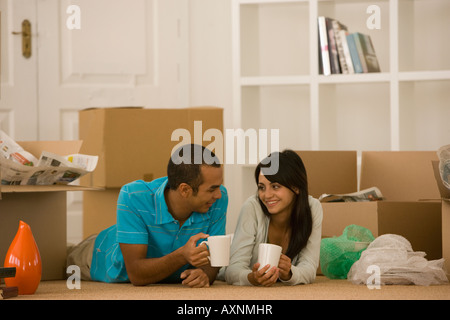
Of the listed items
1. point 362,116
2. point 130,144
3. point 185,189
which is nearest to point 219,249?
point 185,189

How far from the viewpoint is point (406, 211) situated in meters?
2.47

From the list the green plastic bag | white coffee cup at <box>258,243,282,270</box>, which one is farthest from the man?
the green plastic bag

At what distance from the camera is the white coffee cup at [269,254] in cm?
187

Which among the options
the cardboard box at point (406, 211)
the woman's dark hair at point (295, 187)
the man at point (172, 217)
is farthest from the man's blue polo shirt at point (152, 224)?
the cardboard box at point (406, 211)

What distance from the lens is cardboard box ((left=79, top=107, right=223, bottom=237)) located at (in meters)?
2.71

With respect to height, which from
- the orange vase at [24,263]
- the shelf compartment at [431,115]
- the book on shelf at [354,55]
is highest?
the book on shelf at [354,55]

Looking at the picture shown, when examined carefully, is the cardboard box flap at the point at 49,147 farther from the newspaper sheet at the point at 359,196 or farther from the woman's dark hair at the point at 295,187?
the newspaper sheet at the point at 359,196

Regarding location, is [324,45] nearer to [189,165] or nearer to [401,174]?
[401,174]

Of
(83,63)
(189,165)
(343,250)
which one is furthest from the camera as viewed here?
(83,63)

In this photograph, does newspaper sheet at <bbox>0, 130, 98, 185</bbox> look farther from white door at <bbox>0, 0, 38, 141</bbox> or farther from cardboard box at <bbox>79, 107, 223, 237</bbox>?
white door at <bbox>0, 0, 38, 141</bbox>

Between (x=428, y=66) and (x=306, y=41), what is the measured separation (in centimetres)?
57

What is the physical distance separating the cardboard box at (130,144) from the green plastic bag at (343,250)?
739mm

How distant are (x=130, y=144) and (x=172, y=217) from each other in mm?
788

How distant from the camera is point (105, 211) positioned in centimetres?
279
